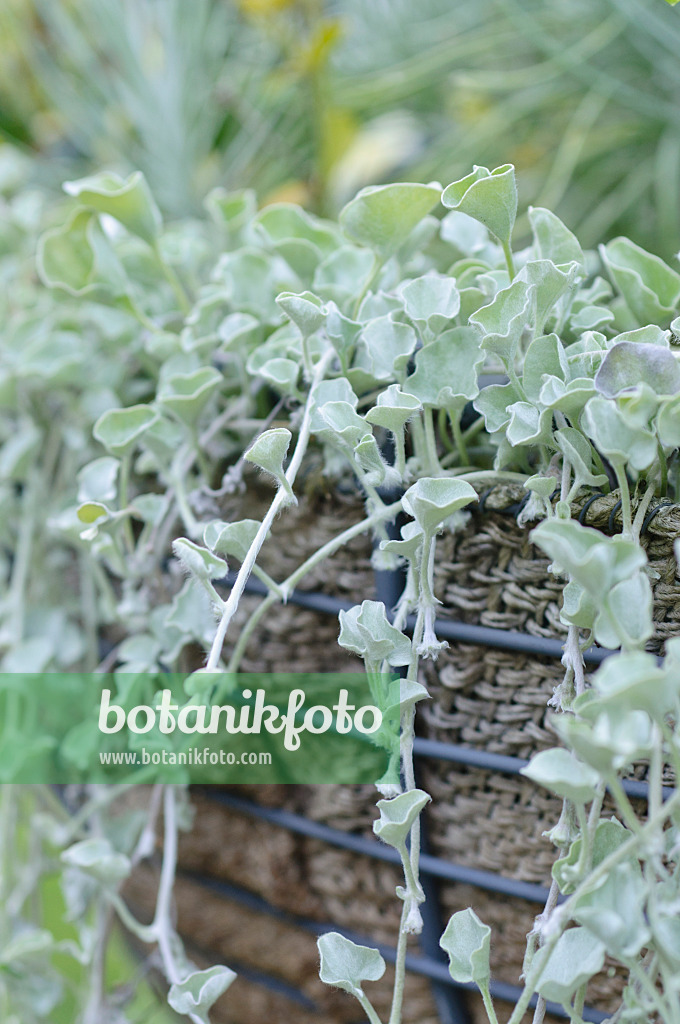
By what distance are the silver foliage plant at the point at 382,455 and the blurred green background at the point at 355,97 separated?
1.08 ft

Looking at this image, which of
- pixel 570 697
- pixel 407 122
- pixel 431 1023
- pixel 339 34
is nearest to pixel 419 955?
pixel 431 1023

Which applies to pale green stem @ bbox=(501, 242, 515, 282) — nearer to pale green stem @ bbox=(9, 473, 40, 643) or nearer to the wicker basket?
the wicker basket

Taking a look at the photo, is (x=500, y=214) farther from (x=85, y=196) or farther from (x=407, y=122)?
(x=407, y=122)

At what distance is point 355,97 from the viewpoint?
2.35 feet

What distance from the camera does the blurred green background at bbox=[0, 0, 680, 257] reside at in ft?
2.25

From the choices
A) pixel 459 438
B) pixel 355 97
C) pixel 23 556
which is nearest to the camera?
pixel 459 438

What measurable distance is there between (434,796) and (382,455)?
14cm

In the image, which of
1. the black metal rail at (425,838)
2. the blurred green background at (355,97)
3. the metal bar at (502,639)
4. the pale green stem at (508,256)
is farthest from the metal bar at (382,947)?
the blurred green background at (355,97)

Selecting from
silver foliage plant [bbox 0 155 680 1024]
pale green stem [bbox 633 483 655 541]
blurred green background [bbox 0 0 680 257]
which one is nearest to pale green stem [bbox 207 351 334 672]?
silver foliage plant [bbox 0 155 680 1024]

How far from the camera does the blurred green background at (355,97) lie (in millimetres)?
685

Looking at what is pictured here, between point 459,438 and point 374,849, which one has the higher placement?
point 459,438

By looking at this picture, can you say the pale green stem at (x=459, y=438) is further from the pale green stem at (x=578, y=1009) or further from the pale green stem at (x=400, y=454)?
the pale green stem at (x=578, y=1009)

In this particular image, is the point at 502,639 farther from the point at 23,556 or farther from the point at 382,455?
the point at 23,556

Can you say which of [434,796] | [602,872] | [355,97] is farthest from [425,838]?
[355,97]
